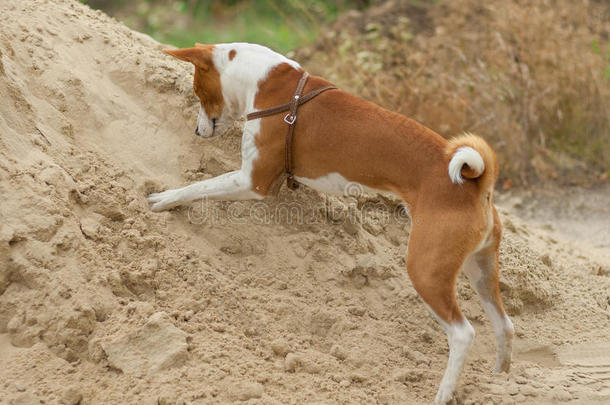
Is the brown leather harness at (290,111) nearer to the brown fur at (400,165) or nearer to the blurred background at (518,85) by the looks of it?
the brown fur at (400,165)

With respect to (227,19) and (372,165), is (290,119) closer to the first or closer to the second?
(372,165)

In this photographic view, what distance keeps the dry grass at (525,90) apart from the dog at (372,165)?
3473 millimetres

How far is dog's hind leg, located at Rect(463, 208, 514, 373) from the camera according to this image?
3615 millimetres

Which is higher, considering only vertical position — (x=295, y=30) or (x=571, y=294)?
(x=295, y=30)

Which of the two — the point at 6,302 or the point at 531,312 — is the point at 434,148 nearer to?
the point at 531,312

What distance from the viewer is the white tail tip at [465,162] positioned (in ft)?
10.4

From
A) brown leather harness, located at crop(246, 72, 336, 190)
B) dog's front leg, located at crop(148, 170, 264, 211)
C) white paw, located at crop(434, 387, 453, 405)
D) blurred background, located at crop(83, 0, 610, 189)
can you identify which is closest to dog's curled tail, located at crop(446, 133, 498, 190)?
brown leather harness, located at crop(246, 72, 336, 190)

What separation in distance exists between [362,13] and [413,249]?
24.6 ft

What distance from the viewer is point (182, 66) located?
480 centimetres

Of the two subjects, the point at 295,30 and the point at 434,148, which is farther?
the point at 295,30

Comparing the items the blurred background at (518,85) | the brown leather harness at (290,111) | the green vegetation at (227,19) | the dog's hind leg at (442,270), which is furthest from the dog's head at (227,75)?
the green vegetation at (227,19)

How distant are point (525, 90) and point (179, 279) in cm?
500

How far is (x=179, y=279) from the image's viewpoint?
3.67 meters

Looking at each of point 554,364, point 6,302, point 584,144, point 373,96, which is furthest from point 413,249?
point 584,144
